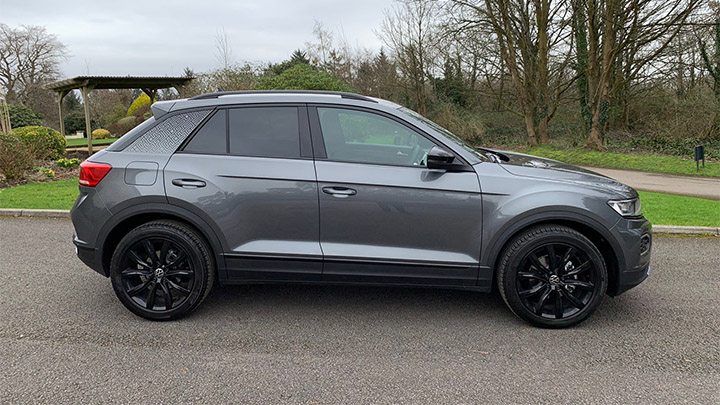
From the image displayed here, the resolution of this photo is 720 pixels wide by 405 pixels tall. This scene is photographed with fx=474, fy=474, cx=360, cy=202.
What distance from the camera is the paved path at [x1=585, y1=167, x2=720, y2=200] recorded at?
33.8ft

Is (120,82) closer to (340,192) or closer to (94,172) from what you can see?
(94,172)

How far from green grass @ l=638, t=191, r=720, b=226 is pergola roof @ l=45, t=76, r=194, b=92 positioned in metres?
17.1

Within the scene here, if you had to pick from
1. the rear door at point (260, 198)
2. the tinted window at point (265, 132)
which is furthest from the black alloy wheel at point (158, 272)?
the tinted window at point (265, 132)

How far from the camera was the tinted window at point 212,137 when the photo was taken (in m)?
3.68

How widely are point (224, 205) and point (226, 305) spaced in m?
0.98

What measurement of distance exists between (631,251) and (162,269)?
3.52 meters

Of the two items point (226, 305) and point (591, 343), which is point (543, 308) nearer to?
point (591, 343)

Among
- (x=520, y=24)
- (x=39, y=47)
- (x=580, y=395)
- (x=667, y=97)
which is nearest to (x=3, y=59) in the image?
(x=39, y=47)

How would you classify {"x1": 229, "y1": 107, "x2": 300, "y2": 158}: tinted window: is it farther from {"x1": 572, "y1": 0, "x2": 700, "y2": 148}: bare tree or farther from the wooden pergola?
the wooden pergola

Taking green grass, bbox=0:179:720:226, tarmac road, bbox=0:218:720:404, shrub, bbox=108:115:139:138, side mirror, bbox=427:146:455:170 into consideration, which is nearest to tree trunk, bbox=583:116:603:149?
green grass, bbox=0:179:720:226

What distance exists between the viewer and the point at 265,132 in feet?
12.1

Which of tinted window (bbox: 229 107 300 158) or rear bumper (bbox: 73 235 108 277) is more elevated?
tinted window (bbox: 229 107 300 158)

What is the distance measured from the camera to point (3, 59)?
40656 millimetres

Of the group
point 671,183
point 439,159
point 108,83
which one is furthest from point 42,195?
point 671,183
